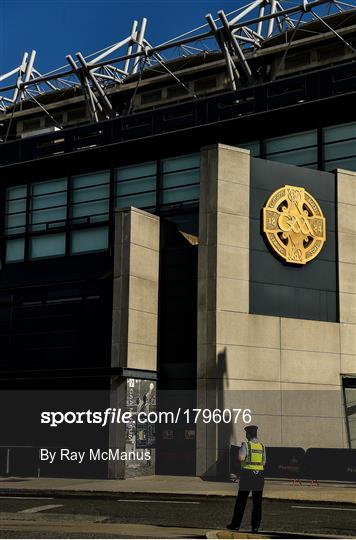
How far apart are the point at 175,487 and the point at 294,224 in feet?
41.3

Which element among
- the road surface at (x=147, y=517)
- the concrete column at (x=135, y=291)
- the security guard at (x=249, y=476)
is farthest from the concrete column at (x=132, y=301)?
Answer: the security guard at (x=249, y=476)

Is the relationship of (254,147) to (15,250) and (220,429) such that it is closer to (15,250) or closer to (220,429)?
(15,250)

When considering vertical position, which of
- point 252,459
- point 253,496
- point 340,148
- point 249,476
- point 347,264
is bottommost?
point 253,496

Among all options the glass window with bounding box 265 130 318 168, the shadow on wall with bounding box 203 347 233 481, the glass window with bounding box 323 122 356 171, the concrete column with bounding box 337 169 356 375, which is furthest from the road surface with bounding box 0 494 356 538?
the glass window with bounding box 265 130 318 168

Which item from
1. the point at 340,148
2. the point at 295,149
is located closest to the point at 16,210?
the point at 295,149

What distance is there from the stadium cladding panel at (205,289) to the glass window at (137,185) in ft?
0.25

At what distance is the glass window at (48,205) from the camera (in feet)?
143

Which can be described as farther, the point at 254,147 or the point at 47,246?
the point at 47,246

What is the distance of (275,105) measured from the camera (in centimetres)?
4003

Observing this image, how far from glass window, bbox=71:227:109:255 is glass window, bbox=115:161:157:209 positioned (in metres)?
1.60

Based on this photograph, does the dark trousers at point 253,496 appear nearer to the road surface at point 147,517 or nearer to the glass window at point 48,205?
the road surface at point 147,517

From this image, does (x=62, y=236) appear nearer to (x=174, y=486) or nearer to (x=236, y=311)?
(x=236, y=311)

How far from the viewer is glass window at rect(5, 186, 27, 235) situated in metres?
44.6

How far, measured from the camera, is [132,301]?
1337 inches
